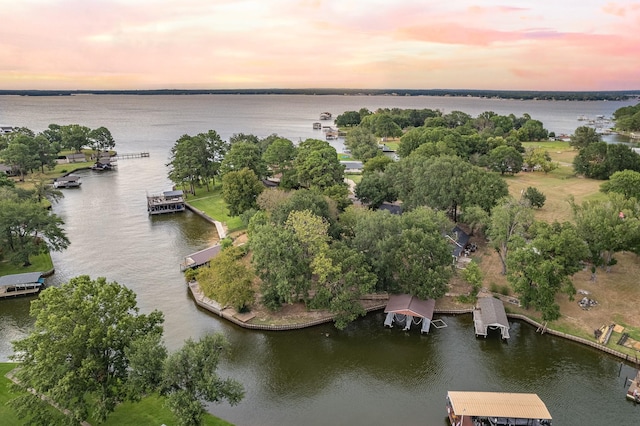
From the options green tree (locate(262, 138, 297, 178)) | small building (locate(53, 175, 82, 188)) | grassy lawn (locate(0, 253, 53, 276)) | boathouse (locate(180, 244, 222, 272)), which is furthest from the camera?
small building (locate(53, 175, 82, 188))

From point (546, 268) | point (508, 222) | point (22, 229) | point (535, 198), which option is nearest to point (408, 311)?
point (546, 268)

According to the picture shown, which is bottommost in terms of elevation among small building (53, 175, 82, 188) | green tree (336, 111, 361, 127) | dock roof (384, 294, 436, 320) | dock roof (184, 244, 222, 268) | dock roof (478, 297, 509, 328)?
dock roof (478, 297, 509, 328)

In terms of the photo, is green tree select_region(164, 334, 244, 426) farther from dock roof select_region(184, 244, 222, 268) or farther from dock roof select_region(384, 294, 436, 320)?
dock roof select_region(184, 244, 222, 268)

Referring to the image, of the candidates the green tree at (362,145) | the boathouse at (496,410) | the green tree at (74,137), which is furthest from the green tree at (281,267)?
the green tree at (74,137)

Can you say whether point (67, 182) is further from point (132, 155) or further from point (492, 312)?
point (492, 312)

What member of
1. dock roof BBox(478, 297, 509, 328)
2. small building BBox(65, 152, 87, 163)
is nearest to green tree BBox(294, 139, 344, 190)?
dock roof BBox(478, 297, 509, 328)

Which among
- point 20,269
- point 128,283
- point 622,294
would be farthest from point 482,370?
point 20,269

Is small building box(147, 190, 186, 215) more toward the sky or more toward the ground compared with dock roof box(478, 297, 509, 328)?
more toward the sky
